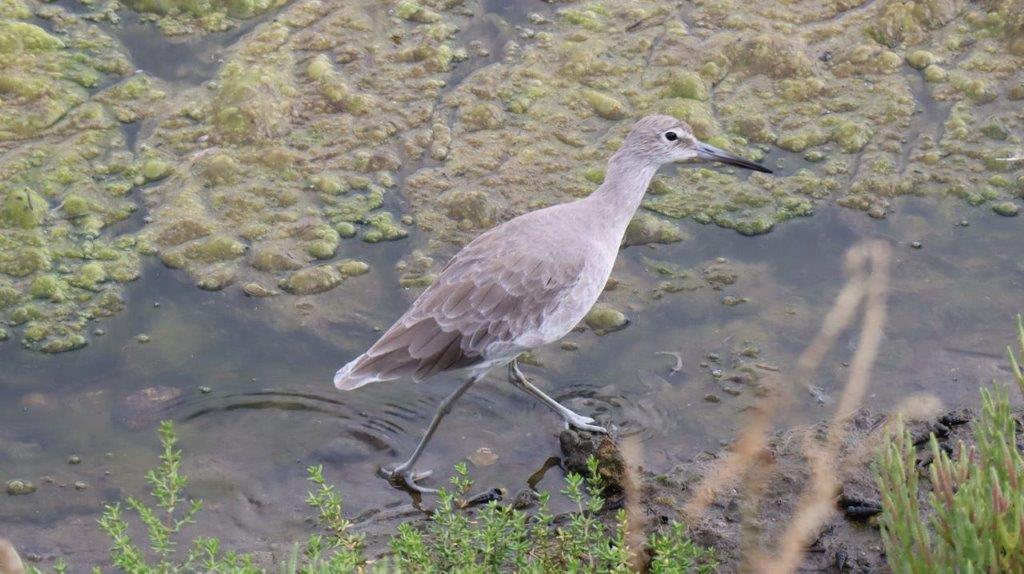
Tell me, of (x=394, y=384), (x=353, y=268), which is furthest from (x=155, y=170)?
(x=394, y=384)

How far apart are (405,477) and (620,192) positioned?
148 cm

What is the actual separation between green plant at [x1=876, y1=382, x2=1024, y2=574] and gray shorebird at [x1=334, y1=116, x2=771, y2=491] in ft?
5.37

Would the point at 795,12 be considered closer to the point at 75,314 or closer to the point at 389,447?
→ the point at 389,447

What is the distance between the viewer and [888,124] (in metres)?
6.04

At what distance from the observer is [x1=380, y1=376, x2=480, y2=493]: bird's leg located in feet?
15.0

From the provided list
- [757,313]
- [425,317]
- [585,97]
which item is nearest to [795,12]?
[585,97]

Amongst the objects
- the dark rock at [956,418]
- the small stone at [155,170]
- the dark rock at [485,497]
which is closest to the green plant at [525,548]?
the dark rock at [485,497]

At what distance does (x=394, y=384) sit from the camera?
5023 mm

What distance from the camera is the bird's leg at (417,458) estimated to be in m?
4.59

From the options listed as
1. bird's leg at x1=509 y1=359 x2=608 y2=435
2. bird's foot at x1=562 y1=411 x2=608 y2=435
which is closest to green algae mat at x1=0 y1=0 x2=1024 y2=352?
bird's leg at x1=509 y1=359 x2=608 y2=435

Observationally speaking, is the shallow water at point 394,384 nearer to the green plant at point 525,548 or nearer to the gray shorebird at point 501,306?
the gray shorebird at point 501,306

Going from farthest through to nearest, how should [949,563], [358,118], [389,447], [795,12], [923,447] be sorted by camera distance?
1. [795,12]
2. [358,118]
3. [389,447]
4. [923,447]
5. [949,563]

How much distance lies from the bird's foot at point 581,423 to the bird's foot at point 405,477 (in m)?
0.59

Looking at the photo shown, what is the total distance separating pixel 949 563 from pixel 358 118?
3894 mm
